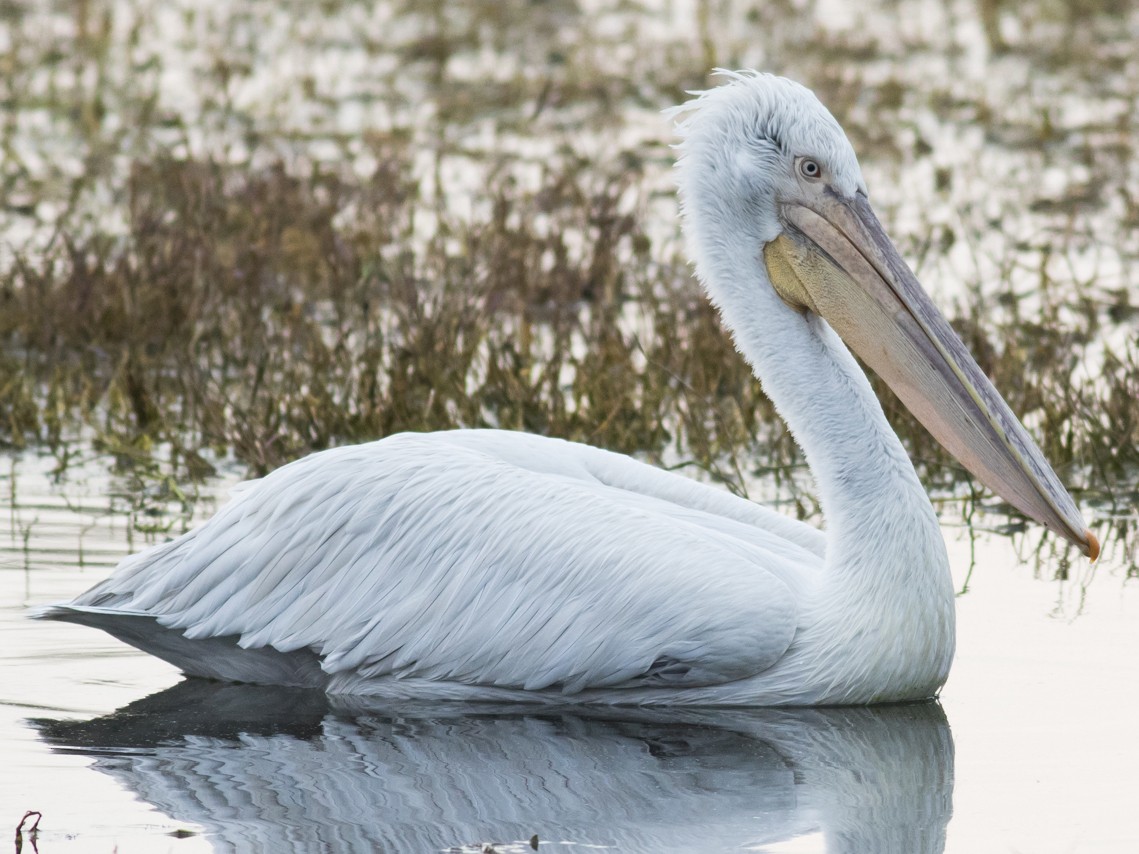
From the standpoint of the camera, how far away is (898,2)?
1752cm

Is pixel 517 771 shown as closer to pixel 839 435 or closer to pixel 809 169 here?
pixel 839 435

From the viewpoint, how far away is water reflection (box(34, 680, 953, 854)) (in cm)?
395

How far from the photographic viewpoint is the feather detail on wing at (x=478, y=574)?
469 centimetres

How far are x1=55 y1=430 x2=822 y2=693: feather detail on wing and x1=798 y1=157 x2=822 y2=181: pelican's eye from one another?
0.82 meters

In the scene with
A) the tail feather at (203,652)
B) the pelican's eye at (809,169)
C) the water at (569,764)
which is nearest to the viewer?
the water at (569,764)

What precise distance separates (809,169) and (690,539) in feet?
3.26

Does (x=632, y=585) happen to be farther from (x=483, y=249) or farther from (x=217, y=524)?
(x=483, y=249)

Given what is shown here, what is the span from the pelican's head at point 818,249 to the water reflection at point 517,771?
73cm

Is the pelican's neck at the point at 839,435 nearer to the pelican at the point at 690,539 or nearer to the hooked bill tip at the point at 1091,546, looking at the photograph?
the pelican at the point at 690,539

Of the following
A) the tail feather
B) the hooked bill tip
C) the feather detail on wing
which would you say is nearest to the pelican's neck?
the feather detail on wing

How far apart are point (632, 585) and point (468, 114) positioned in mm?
8343

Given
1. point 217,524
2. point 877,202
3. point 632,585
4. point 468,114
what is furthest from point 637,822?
point 468,114

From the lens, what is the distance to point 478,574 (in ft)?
16.0

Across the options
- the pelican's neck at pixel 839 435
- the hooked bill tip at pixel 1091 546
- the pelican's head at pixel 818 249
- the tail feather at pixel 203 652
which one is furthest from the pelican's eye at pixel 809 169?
the tail feather at pixel 203 652
